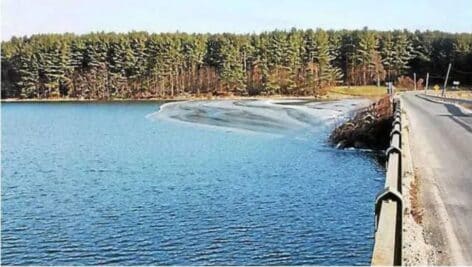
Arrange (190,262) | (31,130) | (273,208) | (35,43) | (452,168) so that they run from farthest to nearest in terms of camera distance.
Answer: (35,43) → (31,130) → (273,208) → (452,168) → (190,262)

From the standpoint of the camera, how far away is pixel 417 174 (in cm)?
1184

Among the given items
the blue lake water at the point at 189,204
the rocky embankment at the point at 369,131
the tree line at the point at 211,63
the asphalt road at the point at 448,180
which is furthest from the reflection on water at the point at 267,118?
the tree line at the point at 211,63

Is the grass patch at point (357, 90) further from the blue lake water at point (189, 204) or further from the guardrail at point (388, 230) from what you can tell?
the guardrail at point (388, 230)

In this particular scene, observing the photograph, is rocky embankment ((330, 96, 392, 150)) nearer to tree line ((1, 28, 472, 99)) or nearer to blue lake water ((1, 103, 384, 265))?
blue lake water ((1, 103, 384, 265))

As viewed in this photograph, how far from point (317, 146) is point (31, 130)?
22.0m

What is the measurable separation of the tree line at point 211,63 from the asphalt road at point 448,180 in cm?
7454

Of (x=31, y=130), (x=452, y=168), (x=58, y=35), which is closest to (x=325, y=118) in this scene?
(x=31, y=130)

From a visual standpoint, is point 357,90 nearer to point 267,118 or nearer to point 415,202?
point 267,118

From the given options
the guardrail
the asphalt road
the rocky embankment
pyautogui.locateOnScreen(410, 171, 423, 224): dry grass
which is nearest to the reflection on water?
the rocky embankment

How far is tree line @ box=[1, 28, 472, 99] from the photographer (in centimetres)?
9631

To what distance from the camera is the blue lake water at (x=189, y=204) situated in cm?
1250

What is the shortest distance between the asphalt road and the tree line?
245 feet

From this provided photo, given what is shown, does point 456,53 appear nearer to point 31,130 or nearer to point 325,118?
A: point 325,118

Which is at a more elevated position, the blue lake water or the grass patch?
the blue lake water
